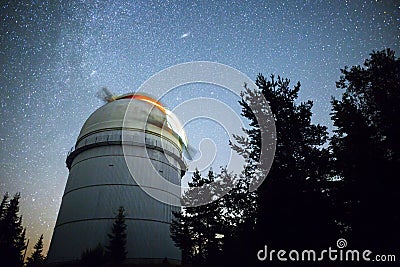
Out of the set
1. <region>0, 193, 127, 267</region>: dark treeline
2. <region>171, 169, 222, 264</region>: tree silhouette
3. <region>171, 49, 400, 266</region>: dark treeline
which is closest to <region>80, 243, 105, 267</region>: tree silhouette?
<region>0, 193, 127, 267</region>: dark treeline

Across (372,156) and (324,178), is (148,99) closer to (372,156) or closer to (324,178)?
(324,178)

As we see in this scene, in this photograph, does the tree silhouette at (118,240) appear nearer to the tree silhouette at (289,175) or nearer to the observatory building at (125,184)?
the observatory building at (125,184)

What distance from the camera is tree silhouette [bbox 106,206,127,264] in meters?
15.4

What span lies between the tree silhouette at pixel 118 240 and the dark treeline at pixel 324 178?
8.43 m

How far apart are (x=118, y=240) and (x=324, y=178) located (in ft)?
44.0

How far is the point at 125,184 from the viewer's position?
63.0ft

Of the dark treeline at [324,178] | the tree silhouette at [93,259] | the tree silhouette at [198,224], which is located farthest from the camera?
the tree silhouette at [198,224]

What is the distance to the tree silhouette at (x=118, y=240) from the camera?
50.6ft

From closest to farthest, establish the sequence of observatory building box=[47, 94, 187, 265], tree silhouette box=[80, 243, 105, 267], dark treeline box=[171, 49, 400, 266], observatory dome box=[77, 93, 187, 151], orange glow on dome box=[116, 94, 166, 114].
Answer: dark treeline box=[171, 49, 400, 266] → tree silhouette box=[80, 243, 105, 267] → observatory building box=[47, 94, 187, 265] → observatory dome box=[77, 93, 187, 151] → orange glow on dome box=[116, 94, 166, 114]

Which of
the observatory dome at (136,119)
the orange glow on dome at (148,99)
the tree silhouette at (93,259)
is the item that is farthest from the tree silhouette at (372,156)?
the orange glow on dome at (148,99)

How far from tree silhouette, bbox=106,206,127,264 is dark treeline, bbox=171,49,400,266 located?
27.6 ft

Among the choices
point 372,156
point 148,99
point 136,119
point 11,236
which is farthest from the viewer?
point 11,236

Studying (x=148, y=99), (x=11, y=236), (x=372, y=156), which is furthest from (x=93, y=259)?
(x=11, y=236)

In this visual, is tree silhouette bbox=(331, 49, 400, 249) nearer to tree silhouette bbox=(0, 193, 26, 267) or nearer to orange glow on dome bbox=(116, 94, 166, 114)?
orange glow on dome bbox=(116, 94, 166, 114)
